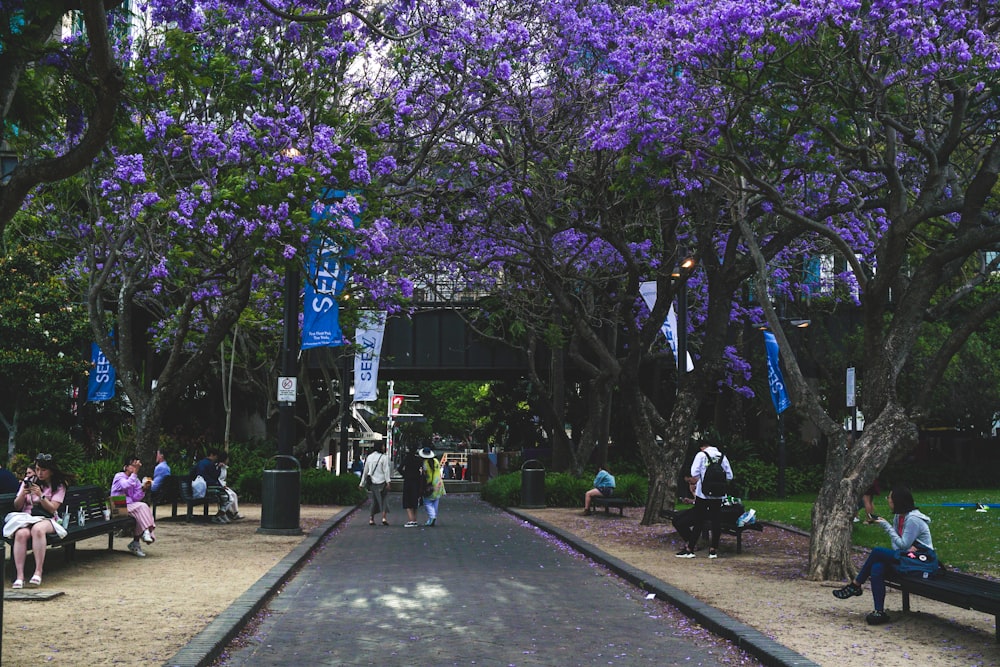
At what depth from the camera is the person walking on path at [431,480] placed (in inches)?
907

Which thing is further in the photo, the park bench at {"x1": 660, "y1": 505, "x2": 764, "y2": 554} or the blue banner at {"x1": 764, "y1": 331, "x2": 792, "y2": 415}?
the blue banner at {"x1": 764, "y1": 331, "x2": 792, "y2": 415}

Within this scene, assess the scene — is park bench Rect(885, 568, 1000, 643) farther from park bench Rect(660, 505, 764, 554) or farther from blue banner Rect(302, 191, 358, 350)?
blue banner Rect(302, 191, 358, 350)

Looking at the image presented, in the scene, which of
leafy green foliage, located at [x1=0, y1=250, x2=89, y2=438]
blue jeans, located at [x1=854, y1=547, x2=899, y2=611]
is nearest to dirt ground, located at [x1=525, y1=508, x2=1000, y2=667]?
blue jeans, located at [x1=854, y1=547, x2=899, y2=611]

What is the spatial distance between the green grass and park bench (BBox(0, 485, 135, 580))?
1116 centimetres

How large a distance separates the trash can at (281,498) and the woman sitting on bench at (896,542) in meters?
11.4

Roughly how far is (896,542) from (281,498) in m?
12.0

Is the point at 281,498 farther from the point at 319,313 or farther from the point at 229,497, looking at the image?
the point at 229,497

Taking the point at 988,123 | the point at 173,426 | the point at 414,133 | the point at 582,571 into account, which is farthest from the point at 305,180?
the point at 173,426

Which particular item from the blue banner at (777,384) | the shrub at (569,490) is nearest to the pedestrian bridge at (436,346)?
the shrub at (569,490)

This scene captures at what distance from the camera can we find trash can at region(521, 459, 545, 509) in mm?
29562

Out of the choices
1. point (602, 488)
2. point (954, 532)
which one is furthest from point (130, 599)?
point (602, 488)

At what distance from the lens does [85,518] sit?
48.2 feet

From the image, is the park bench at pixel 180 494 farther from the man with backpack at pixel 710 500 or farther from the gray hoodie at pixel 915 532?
the gray hoodie at pixel 915 532

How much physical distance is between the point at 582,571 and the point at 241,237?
773 cm
